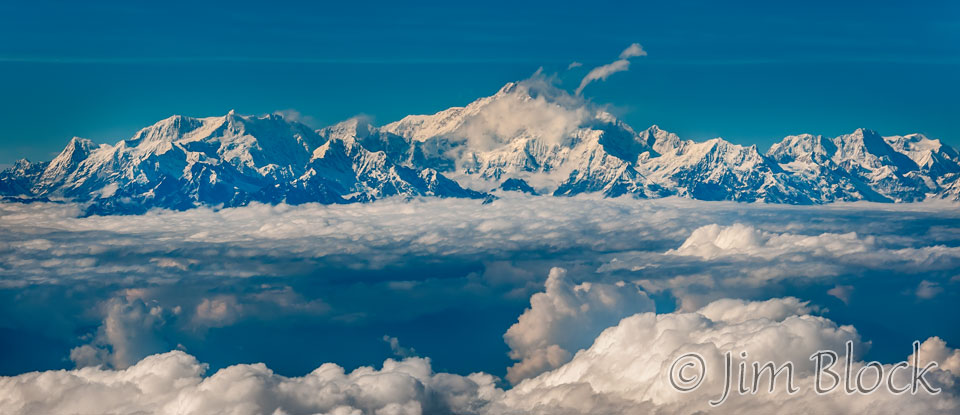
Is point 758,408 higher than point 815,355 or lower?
lower

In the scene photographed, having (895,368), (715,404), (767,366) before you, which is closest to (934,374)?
(895,368)

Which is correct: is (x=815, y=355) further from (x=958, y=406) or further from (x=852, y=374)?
(x=958, y=406)

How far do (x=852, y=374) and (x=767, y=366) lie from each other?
60.4 ft

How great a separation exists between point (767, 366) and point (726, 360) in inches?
480

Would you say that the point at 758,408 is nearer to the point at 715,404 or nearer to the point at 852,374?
the point at 715,404

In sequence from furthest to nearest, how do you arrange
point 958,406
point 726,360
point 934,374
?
1. point 726,360
2. point 934,374
3. point 958,406

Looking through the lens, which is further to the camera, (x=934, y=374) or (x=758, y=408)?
(x=758, y=408)

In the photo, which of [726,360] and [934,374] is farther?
[726,360]

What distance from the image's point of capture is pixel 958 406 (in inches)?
6555

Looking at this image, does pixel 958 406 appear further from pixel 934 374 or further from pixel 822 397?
pixel 822 397

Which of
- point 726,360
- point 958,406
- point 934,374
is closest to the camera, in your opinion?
point 958,406

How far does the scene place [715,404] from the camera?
654 feet

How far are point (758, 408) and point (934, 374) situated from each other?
37082mm

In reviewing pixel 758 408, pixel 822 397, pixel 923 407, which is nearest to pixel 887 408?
pixel 923 407
